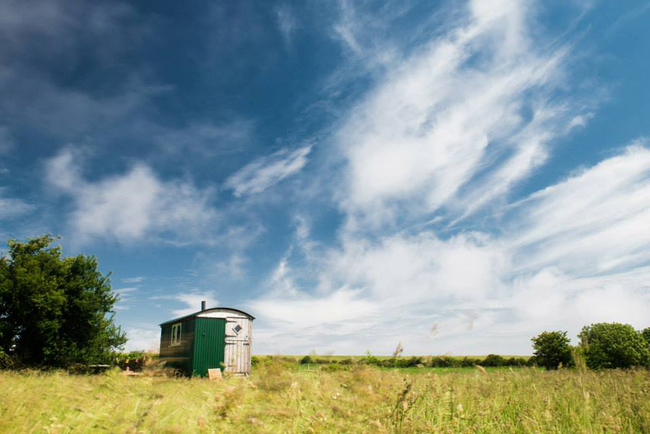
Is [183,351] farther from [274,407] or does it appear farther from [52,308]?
[274,407]

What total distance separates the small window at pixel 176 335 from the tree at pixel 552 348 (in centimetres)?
2110

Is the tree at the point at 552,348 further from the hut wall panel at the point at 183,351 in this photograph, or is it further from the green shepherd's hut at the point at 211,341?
the hut wall panel at the point at 183,351

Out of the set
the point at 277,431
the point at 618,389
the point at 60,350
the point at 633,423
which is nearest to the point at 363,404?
the point at 277,431

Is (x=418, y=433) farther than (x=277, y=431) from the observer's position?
Yes

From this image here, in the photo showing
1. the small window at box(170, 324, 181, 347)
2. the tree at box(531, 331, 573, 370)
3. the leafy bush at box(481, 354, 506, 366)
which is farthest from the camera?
the leafy bush at box(481, 354, 506, 366)

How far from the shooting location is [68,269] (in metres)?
24.8

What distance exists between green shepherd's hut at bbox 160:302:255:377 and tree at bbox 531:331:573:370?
54.8 ft

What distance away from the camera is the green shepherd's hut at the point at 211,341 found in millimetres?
21391

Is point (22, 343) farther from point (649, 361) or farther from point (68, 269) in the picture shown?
point (649, 361)

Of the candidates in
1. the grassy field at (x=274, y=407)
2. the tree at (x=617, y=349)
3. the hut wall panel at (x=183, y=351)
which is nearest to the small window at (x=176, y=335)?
the hut wall panel at (x=183, y=351)

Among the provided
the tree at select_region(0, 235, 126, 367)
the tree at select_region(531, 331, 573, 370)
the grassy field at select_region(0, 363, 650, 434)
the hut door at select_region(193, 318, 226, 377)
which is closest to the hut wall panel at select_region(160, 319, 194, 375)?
the hut door at select_region(193, 318, 226, 377)

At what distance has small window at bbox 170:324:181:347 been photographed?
944 inches

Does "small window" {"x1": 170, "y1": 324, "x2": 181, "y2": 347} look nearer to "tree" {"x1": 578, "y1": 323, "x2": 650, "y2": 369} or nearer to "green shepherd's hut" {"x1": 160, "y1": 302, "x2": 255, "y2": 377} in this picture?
"green shepherd's hut" {"x1": 160, "y1": 302, "x2": 255, "y2": 377}

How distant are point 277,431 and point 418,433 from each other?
134 centimetres
